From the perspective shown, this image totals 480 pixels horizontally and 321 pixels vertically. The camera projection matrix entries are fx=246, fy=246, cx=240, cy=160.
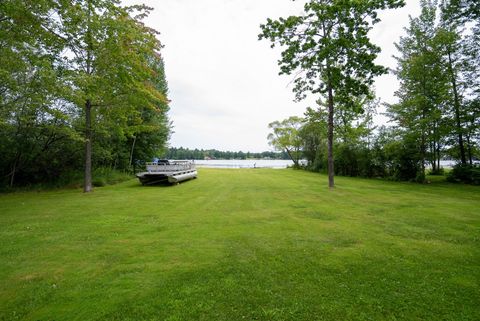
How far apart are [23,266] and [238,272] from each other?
3452 mm

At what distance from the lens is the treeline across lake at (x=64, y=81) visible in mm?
8969

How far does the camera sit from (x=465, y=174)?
1625 centimetres

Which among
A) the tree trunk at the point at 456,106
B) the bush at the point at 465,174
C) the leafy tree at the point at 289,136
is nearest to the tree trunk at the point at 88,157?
the bush at the point at 465,174

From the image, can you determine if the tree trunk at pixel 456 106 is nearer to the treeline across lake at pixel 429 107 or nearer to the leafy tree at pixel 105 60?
the treeline across lake at pixel 429 107

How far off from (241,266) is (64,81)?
1052cm

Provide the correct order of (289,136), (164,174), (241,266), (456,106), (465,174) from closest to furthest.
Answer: (241,266) < (164,174) < (465,174) < (456,106) < (289,136)

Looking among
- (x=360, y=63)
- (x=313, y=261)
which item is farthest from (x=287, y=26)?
(x=313, y=261)

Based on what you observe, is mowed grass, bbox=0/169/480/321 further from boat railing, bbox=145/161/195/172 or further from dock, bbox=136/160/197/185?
boat railing, bbox=145/161/195/172

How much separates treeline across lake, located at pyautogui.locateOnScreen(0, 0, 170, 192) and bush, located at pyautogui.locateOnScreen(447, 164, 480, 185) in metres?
20.3

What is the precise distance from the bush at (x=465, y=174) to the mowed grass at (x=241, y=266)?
11.6 metres

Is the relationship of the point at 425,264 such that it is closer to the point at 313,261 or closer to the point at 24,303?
the point at 313,261

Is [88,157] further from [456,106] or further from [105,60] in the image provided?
[456,106]

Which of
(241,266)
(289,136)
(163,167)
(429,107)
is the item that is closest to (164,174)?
(163,167)

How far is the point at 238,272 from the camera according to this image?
3684 mm
